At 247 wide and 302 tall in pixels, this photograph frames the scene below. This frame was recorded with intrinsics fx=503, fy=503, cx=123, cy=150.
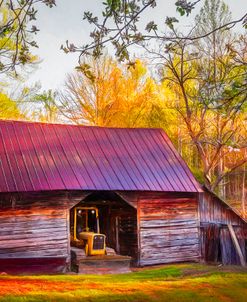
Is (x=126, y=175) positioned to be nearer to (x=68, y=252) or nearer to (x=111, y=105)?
(x=68, y=252)

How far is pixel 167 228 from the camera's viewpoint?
→ 73.8 feet

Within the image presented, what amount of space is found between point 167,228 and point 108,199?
3544 millimetres

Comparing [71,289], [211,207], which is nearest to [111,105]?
[211,207]

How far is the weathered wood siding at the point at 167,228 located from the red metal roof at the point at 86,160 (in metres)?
0.88

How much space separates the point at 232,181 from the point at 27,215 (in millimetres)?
39253

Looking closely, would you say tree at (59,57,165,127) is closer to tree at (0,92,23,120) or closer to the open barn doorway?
tree at (0,92,23,120)

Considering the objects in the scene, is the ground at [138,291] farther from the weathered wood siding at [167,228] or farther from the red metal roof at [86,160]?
the weathered wood siding at [167,228]

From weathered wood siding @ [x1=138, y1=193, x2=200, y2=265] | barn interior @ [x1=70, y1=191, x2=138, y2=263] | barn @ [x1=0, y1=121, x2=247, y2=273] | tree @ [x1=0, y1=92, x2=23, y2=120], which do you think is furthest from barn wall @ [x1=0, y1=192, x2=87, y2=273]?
tree @ [x1=0, y1=92, x2=23, y2=120]

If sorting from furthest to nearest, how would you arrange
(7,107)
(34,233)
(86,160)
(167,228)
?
(7,107), (167,228), (86,160), (34,233)

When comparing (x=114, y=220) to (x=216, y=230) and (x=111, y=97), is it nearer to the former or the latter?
(x=216, y=230)

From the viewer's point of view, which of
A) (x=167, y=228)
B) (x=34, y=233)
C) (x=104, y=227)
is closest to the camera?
(x=34, y=233)

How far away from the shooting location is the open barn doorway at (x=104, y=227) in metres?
21.2

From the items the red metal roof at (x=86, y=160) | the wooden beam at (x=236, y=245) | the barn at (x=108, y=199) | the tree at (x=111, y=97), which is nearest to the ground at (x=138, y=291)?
the barn at (x=108, y=199)

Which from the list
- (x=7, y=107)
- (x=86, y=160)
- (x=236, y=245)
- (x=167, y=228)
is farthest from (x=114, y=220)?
(x=7, y=107)
